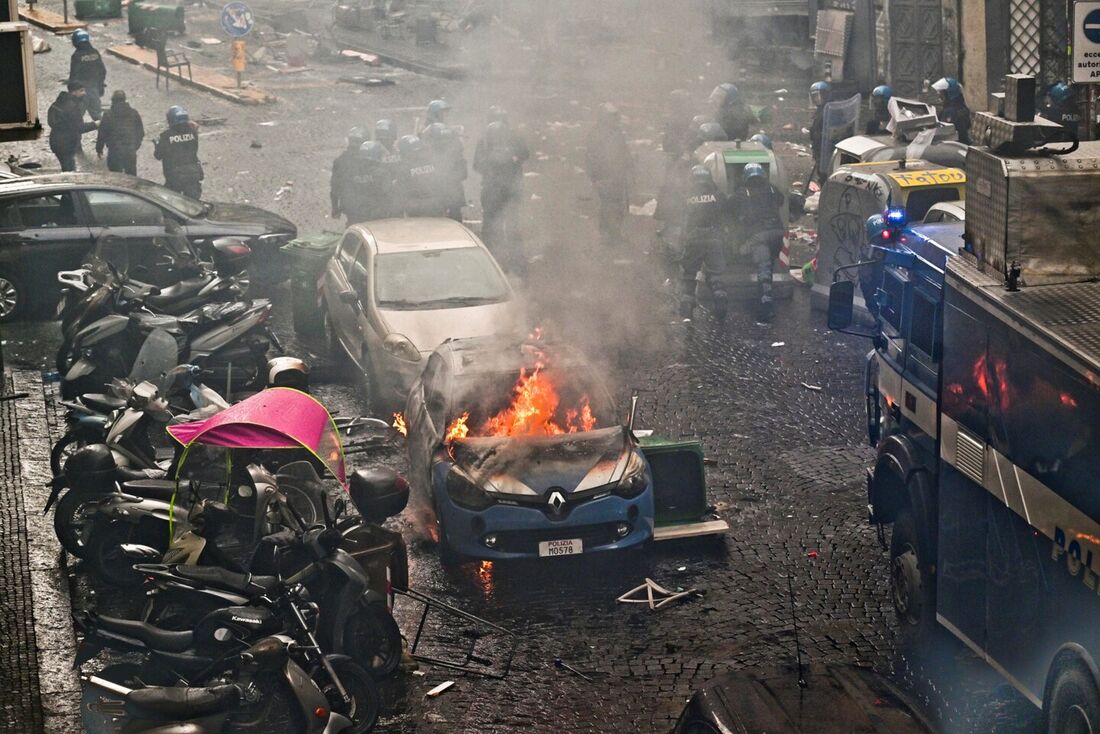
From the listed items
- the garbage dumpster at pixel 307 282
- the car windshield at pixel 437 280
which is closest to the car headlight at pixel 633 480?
the car windshield at pixel 437 280

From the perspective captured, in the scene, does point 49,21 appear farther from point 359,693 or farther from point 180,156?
point 359,693

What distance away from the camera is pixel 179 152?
19047mm

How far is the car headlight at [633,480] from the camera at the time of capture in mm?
9828

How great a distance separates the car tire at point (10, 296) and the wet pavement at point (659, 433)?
0.15m

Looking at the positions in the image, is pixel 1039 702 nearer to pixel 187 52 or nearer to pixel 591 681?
pixel 591 681

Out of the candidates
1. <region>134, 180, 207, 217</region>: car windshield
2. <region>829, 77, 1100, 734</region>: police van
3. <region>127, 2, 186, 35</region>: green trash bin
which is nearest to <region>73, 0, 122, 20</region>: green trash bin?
<region>127, 2, 186, 35</region>: green trash bin

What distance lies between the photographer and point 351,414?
13.3 m

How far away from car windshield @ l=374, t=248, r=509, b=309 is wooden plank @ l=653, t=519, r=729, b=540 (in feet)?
12.5

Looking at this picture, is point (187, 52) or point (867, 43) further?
point (187, 52)

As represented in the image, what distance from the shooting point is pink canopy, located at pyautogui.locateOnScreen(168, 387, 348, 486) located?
857 cm

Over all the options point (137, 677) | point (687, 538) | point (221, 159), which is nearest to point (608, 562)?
point (687, 538)

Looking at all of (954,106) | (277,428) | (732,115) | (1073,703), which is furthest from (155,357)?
(954,106)

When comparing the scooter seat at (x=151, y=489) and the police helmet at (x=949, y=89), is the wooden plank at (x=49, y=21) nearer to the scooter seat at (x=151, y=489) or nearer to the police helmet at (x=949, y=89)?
the police helmet at (x=949, y=89)

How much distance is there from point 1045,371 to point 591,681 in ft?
10.5
